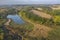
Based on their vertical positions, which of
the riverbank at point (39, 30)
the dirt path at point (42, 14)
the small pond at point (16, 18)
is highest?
the dirt path at point (42, 14)

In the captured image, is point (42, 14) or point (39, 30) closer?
point (39, 30)

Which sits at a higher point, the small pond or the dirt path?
the dirt path

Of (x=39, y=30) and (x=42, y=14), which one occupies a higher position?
(x=42, y=14)

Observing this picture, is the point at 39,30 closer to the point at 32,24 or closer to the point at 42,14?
the point at 32,24

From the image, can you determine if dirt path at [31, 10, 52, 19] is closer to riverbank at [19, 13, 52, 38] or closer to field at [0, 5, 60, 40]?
field at [0, 5, 60, 40]

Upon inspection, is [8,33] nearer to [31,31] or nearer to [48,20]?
[31,31]

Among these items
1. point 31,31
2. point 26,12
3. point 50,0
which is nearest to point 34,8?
point 26,12

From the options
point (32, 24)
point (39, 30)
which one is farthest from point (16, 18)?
point (39, 30)

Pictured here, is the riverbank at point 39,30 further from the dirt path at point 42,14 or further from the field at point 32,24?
the dirt path at point 42,14

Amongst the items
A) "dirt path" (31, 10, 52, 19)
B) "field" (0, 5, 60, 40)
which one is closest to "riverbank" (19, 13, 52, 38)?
"field" (0, 5, 60, 40)

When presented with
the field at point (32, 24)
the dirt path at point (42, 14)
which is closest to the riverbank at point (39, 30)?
the field at point (32, 24)

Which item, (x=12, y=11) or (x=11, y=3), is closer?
(x=12, y=11)
